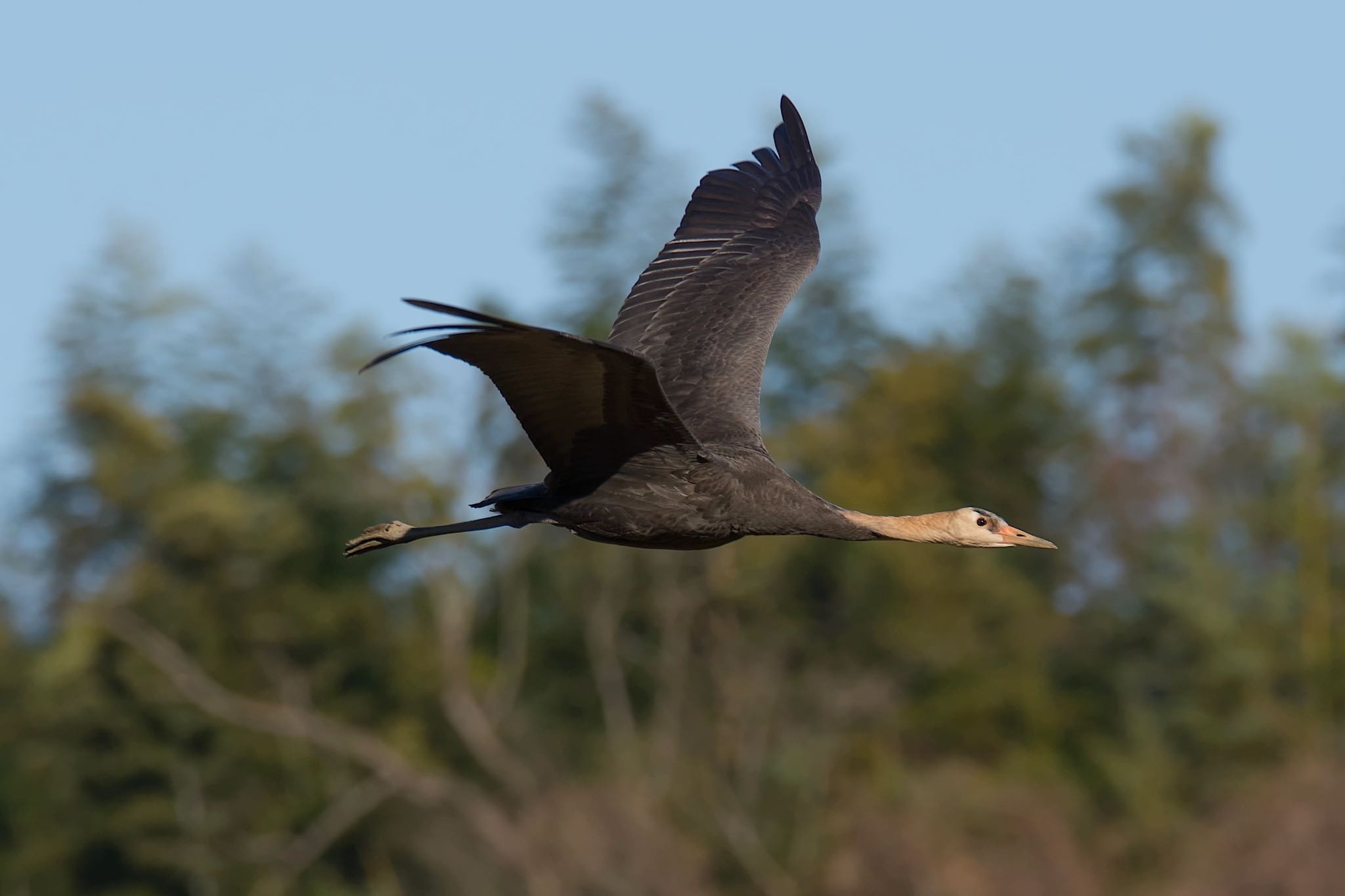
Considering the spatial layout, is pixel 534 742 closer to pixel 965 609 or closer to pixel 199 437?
pixel 965 609

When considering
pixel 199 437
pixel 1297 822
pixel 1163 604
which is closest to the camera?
pixel 1297 822

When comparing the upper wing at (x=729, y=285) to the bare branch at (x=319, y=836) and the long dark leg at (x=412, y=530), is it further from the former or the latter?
the bare branch at (x=319, y=836)

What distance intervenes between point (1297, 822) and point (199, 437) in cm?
2577

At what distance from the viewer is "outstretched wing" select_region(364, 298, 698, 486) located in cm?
920

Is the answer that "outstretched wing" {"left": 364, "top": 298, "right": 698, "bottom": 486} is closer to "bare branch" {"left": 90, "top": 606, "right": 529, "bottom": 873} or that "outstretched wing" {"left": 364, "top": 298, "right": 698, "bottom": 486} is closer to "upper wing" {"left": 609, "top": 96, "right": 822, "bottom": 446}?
"upper wing" {"left": 609, "top": 96, "right": 822, "bottom": 446}

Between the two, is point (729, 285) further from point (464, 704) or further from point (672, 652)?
point (464, 704)

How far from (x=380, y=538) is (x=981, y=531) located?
10.5ft

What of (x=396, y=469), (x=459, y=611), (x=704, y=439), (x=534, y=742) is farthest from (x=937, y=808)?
(x=704, y=439)

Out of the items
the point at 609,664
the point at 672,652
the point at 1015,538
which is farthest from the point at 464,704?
the point at 1015,538

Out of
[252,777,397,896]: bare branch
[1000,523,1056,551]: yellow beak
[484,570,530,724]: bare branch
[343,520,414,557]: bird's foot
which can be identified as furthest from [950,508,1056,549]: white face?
[252,777,397,896]: bare branch

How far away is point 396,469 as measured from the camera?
3925cm

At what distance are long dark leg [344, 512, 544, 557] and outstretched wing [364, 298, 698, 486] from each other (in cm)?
39

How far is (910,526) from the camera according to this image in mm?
11625

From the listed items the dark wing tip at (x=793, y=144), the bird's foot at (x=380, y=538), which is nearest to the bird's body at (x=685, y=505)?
the bird's foot at (x=380, y=538)
